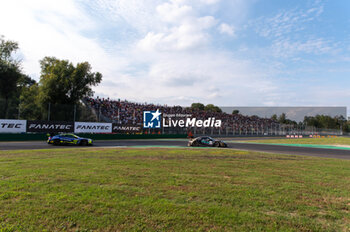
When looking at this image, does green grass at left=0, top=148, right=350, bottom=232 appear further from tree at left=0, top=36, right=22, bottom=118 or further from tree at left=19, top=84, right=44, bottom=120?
tree at left=0, top=36, right=22, bottom=118

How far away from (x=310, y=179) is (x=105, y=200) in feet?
19.6

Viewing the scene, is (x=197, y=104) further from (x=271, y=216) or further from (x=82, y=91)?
(x=271, y=216)

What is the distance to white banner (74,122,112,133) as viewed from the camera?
27562 millimetres

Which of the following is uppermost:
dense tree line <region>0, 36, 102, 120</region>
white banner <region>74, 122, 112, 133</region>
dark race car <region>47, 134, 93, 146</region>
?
dense tree line <region>0, 36, 102, 120</region>

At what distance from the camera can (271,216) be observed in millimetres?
4031

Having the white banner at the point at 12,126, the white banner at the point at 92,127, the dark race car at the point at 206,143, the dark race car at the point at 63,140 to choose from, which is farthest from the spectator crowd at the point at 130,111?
the dark race car at the point at 206,143

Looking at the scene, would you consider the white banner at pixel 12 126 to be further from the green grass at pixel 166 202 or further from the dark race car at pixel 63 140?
the green grass at pixel 166 202

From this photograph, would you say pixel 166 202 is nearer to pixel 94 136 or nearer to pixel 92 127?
pixel 94 136

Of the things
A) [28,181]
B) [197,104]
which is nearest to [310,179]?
[28,181]

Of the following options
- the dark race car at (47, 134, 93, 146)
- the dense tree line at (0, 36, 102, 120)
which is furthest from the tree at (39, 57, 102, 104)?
the dark race car at (47, 134, 93, 146)

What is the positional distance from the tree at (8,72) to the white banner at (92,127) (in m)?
14.8

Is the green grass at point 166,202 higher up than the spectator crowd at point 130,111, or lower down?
lower down

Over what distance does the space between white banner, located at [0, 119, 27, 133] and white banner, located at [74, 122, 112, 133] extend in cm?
517

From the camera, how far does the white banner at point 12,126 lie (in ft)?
75.8
